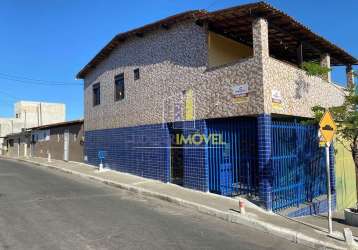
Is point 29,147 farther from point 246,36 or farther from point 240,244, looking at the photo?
point 240,244

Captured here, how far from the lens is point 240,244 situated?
7.62 metres

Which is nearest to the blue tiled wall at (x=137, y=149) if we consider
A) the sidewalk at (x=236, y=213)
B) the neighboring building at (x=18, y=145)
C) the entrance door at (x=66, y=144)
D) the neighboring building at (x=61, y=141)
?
the sidewalk at (x=236, y=213)

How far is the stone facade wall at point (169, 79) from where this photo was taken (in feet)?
39.0

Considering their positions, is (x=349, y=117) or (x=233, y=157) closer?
(x=349, y=117)

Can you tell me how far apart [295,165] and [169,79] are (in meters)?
5.79

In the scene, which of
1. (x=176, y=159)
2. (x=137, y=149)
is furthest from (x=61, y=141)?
(x=176, y=159)

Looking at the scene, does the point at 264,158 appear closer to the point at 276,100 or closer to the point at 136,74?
the point at 276,100

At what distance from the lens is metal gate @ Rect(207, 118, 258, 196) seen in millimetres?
11844

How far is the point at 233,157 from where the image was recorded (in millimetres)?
12234

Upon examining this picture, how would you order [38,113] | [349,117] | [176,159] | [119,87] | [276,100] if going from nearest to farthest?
[349,117] → [276,100] → [176,159] → [119,87] → [38,113]

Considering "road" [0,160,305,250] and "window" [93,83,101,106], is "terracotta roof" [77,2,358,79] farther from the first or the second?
"road" [0,160,305,250]

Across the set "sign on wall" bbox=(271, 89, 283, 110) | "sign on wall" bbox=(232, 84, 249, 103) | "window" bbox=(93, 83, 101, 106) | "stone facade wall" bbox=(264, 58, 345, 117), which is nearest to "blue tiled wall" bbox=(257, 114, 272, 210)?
"stone facade wall" bbox=(264, 58, 345, 117)

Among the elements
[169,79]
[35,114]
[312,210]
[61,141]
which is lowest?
[312,210]

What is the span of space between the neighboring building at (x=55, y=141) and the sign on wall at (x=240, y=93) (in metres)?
14.2
